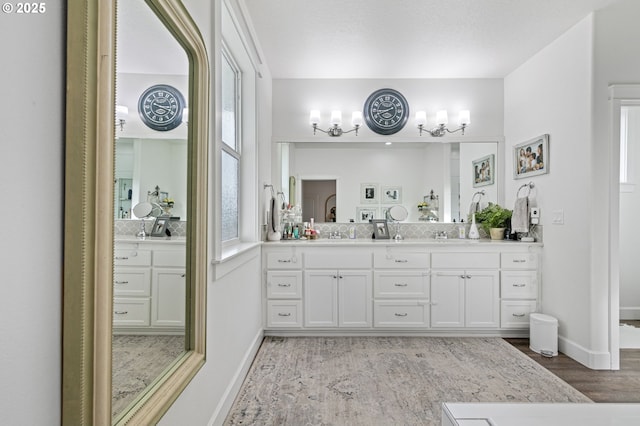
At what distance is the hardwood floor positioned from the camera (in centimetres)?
232

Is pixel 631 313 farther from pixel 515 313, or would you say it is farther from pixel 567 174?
pixel 567 174

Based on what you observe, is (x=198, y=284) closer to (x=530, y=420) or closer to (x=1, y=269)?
(x=1, y=269)

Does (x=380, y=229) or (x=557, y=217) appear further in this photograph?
(x=380, y=229)

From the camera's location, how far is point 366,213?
400 cm

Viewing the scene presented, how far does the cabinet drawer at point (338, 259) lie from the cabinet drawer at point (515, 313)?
136 cm

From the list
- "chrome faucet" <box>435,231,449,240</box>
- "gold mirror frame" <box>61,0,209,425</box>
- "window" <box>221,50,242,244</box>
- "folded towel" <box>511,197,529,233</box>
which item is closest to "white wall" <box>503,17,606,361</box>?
"folded towel" <box>511,197,529,233</box>

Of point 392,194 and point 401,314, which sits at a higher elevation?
point 392,194

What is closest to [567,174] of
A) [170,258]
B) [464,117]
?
[464,117]

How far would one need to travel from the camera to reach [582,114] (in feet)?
9.25

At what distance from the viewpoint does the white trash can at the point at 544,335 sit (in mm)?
2979

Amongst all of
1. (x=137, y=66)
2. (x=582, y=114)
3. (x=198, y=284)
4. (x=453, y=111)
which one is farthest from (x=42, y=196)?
(x=453, y=111)

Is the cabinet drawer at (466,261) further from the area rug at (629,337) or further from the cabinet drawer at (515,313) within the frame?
the area rug at (629,337)

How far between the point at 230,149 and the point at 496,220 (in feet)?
9.17

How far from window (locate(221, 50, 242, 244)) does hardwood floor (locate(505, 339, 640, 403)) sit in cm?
269
